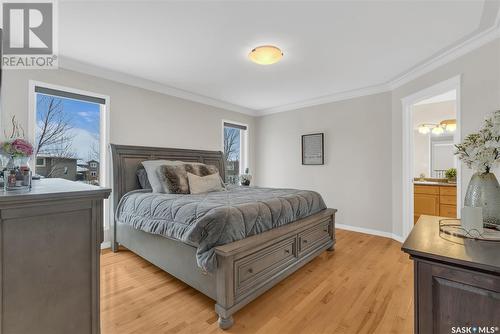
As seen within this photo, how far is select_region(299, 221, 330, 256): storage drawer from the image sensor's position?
2.61 meters

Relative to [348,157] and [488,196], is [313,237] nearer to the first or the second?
[488,196]

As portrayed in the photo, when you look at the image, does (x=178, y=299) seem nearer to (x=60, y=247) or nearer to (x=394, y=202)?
(x=60, y=247)

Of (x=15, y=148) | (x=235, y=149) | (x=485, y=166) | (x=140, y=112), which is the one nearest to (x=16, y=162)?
(x=15, y=148)

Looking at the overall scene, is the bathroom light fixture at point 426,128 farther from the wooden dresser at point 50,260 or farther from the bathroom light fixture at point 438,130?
the wooden dresser at point 50,260

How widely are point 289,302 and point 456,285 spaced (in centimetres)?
142

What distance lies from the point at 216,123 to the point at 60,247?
153 inches

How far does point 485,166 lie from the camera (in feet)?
3.78

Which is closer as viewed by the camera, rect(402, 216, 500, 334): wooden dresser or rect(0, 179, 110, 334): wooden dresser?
rect(402, 216, 500, 334): wooden dresser

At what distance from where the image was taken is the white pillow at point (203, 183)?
3.09m

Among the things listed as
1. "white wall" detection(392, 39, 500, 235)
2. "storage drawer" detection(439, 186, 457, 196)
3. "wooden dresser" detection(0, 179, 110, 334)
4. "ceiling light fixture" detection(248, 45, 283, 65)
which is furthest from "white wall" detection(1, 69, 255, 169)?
"storage drawer" detection(439, 186, 457, 196)

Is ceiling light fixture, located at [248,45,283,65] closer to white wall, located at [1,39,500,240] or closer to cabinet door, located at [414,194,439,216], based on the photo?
white wall, located at [1,39,500,240]

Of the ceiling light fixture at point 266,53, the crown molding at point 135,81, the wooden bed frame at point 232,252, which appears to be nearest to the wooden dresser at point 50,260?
the wooden bed frame at point 232,252

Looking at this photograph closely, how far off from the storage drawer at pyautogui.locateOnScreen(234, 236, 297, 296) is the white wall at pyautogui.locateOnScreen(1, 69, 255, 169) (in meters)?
2.63

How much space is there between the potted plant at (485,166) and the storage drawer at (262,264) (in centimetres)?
147
